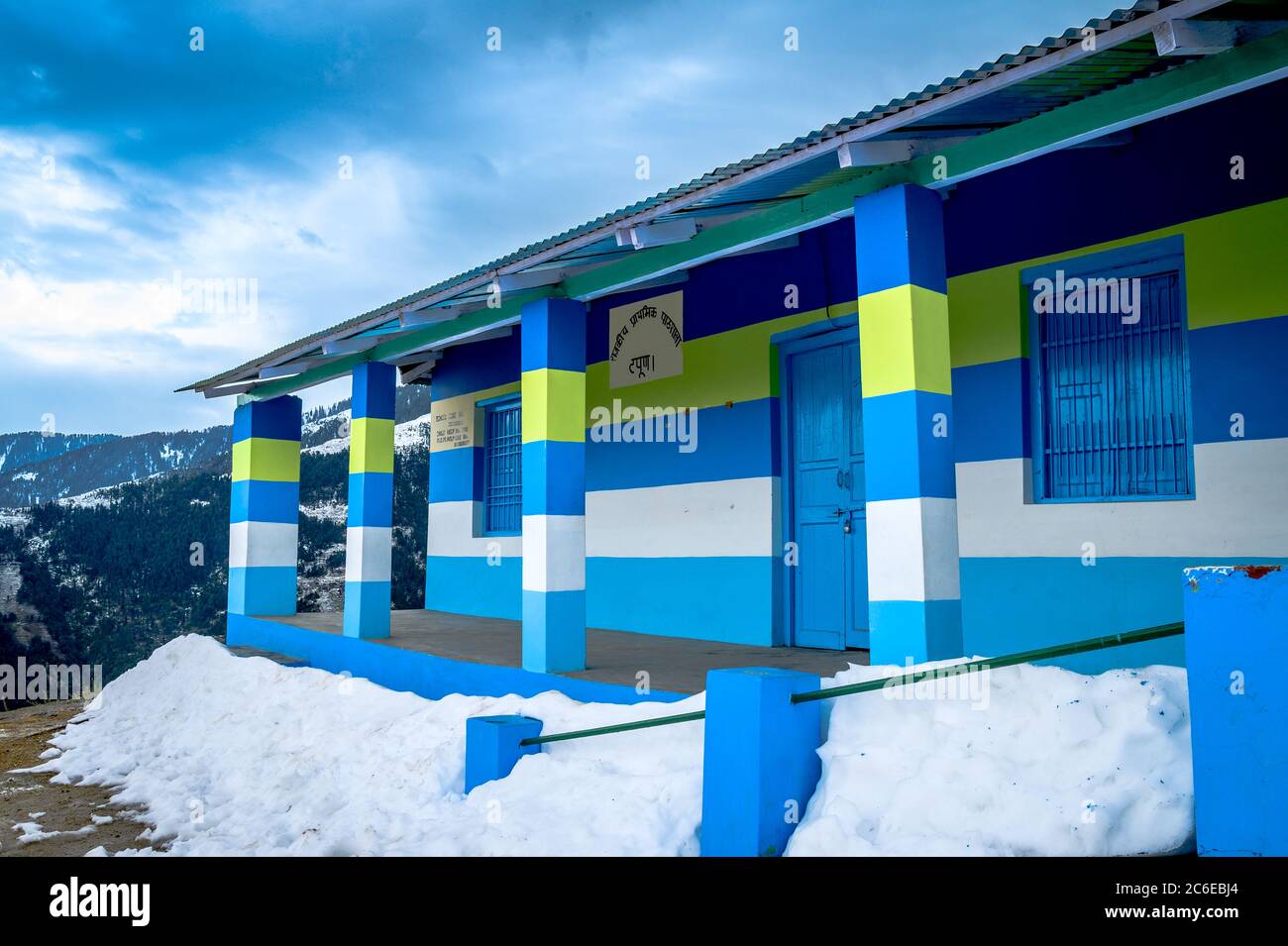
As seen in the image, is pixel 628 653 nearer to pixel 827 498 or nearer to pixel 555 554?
pixel 555 554

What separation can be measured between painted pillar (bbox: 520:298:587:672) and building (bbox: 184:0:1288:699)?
2 cm

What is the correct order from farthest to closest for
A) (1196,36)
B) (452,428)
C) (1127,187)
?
1. (452,428)
2. (1127,187)
3. (1196,36)

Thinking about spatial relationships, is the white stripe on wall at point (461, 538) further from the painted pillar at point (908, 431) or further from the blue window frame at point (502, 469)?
the painted pillar at point (908, 431)

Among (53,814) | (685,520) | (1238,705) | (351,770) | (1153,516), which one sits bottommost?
(53,814)

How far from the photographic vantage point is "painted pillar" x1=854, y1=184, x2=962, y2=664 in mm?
4832

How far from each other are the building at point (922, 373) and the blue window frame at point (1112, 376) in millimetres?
16

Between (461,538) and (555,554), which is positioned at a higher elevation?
(461,538)

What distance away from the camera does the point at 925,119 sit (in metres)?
4.55

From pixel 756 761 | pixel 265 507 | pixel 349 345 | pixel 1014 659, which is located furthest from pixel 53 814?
pixel 1014 659

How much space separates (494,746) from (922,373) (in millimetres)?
3016

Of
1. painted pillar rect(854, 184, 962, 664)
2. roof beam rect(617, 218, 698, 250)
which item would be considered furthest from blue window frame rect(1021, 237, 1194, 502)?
roof beam rect(617, 218, 698, 250)

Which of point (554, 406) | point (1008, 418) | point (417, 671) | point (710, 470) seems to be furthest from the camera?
point (710, 470)
